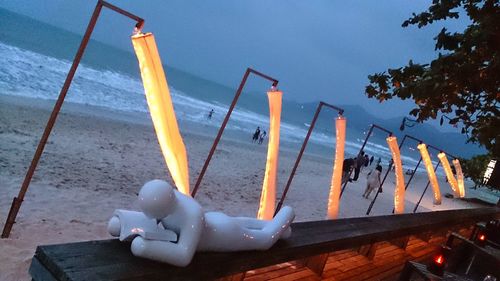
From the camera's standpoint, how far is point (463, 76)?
16.0 feet

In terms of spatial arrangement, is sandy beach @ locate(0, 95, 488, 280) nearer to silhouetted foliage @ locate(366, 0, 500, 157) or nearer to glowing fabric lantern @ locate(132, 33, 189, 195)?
glowing fabric lantern @ locate(132, 33, 189, 195)

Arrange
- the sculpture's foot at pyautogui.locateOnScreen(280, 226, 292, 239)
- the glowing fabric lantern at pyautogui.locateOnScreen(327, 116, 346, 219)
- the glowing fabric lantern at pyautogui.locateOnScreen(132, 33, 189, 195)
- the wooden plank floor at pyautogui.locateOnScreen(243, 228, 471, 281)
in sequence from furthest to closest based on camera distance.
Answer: the glowing fabric lantern at pyautogui.locateOnScreen(327, 116, 346, 219)
the glowing fabric lantern at pyautogui.locateOnScreen(132, 33, 189, 195)
the wooden plank floor at pyautogui.locateOnScreen(243, 228, 471, 281)
the sculpture's foot at pyautogui.locateOnScreen(280, 226, 292, 239)

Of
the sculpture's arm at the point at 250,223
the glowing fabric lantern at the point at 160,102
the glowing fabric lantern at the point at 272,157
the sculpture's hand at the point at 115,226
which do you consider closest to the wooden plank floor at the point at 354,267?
the sculpture's arm at the point at 250,223

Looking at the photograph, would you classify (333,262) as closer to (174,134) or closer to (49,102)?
(174,134)

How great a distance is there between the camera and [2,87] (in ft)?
62.4

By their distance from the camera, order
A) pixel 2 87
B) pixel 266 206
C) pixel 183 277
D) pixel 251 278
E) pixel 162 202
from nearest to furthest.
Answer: pixel 162 202 < pixel 183 277 < pixel 251 278 < pixel 266 206 < pixel 2 87

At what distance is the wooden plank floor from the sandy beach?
2792 millimetres

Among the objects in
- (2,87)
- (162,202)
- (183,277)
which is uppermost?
(162,202)

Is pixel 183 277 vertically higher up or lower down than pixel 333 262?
higher up

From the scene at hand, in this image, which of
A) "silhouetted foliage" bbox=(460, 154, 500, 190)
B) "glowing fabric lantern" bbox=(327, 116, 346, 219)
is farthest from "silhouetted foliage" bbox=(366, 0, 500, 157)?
"silhouetted foliage" bbox=(460, 154, 500, 190)

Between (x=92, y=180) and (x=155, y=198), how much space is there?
319 inches

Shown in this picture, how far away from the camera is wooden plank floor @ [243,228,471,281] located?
11.3 ft

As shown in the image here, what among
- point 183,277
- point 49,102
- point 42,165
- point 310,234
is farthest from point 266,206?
point 49,102

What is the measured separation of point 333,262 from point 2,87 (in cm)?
2077
